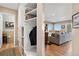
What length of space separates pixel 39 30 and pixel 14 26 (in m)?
0.33

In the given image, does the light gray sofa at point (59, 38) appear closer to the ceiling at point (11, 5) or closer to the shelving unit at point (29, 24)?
the shelving unit at point (29, 24)

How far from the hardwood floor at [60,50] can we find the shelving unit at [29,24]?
21 cm

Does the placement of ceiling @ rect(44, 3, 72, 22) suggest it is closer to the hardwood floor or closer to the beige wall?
the beige wall

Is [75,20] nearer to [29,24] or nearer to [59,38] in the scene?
[59,38]

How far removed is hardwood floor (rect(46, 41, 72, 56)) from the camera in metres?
1.18

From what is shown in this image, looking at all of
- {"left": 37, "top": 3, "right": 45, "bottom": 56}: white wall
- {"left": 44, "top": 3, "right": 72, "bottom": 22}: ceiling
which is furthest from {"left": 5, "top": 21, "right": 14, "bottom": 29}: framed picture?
{"left": 44, "top": 3, "right": 72, "bottom": 22}: ceiling

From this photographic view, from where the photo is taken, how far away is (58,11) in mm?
1226

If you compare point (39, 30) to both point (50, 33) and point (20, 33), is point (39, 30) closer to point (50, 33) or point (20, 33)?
point (50, 33)

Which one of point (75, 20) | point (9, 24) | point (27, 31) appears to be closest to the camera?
point (75, 20)

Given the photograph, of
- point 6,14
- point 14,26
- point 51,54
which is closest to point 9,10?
point 6,14

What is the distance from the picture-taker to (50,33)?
4.15 ft

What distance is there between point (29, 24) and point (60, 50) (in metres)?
0.54

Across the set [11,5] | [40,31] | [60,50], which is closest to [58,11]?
[40,31]

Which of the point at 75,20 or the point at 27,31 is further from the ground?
the point at 75,20
